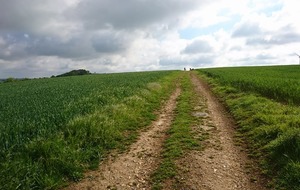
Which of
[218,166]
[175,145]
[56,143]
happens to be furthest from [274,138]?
[56,143]

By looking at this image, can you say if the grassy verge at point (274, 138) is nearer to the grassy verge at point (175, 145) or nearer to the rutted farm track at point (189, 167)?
the rutted farm track at point (189, 167)

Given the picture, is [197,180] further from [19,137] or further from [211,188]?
[19,137]

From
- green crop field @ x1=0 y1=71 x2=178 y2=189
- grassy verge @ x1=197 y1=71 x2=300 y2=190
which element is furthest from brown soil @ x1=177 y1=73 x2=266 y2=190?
green crop field @ x1=0 y1=71 x2=178 y2=189

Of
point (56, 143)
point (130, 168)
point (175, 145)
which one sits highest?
point (56, 143)

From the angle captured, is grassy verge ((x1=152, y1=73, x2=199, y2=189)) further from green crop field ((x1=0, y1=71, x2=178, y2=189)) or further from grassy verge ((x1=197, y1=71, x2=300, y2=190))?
grassy verge ((x1=197, y1=71, x2=300, y2=190))

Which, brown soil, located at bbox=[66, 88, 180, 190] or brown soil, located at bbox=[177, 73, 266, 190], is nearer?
brown soil, located at bbox=[177, 73, 266, 190]

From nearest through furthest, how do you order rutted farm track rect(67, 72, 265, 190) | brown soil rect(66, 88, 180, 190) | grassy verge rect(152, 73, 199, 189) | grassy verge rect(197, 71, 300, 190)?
grassy verge rect(197, 71, 300, 190) → rutted farm track rect(67, 72, 265, 190) → brown soil rect(66, 88, 180, 190) → grassy verge rect(152, 73, 199, 189)

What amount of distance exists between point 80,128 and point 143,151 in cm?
257

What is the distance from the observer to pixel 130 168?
26.2 ft

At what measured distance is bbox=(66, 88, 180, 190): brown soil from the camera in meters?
7.03

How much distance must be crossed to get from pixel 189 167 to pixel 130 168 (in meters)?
1.73

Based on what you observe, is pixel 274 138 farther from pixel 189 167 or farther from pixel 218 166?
pixel 189 167

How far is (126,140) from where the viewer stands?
35.0 feet

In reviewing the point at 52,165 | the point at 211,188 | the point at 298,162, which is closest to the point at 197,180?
the point at 211,188
